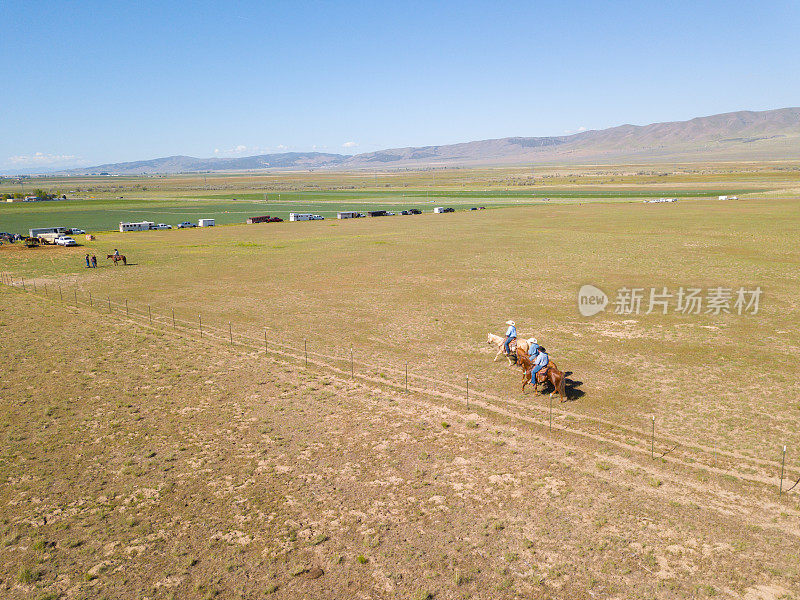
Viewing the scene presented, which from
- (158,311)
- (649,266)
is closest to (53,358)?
(158,311)

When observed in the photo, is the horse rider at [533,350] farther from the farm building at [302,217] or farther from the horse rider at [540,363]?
the farm building at [302,217]

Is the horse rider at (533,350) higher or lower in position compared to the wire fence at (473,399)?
higher

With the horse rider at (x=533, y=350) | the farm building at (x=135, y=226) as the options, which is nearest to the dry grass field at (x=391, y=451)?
the horse rider at (x=533, y=350)

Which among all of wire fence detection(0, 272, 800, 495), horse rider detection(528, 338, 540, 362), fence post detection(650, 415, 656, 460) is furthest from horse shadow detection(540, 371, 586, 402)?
fence post detection(650, 415, 656, 460)

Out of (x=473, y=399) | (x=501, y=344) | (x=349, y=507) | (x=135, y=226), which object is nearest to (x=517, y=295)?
(x=501, y=344)

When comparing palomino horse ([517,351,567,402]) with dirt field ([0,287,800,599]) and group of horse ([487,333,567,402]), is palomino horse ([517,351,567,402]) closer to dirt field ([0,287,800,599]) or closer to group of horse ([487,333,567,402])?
group of horse ([487,333,567,402])

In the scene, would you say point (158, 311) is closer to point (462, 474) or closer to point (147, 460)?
point (147, 460)
